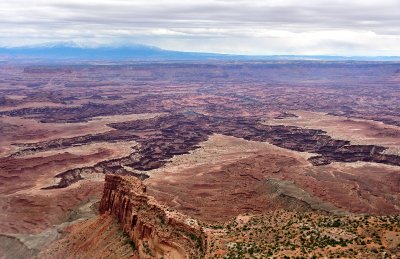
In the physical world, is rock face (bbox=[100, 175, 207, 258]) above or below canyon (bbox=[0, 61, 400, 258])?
above

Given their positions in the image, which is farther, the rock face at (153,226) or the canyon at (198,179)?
the canyon at (198,179)

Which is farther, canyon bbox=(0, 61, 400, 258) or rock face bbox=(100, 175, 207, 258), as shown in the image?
canyon bbox=(0, 61, 400, 258)

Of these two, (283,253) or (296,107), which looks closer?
(283,253)

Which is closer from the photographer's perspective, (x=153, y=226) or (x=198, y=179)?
(x=153, y=226)

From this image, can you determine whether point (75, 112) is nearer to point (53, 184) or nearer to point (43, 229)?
point (53, 184)

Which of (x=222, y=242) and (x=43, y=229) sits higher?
(x=222, y=242)

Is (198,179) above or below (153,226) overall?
below

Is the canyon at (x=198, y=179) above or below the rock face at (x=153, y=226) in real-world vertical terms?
below

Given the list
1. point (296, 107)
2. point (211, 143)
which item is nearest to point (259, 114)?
point (296, 107)
